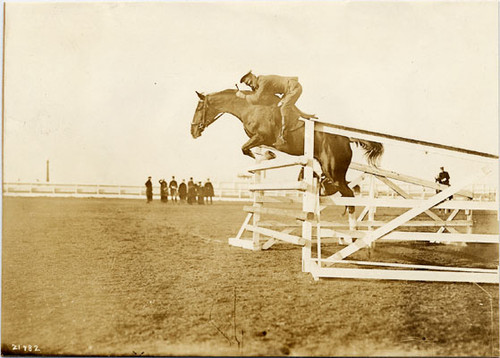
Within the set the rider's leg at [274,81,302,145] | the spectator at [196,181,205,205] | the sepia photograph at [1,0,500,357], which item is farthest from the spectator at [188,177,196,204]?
the rider's leg at [274,81,302,145]

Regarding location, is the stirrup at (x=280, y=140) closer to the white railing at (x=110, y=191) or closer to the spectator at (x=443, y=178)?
the spectator at (x=443, y=178)

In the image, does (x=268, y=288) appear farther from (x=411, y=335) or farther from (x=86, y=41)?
(x=86, y=41)

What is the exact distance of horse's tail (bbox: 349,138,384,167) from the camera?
18.2 feet

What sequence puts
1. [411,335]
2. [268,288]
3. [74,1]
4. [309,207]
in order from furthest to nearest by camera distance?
1. [74,1]
2. [309,207]
3. [268,288]
4. [411,335]

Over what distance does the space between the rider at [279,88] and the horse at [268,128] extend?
4.0 inches

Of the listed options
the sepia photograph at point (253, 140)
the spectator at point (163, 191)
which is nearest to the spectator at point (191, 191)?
the spectator at point (163, 191)

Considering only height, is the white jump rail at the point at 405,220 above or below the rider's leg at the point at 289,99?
below

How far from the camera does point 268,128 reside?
478 cm

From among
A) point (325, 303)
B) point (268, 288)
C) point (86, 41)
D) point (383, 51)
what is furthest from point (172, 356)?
point (383, 51)

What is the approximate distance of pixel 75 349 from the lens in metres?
3.07

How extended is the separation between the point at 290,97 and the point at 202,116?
124 cm

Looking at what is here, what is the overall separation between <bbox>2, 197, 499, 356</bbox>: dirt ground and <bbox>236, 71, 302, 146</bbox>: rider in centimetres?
202

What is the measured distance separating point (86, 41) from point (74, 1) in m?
0.47

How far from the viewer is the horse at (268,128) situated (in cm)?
473
